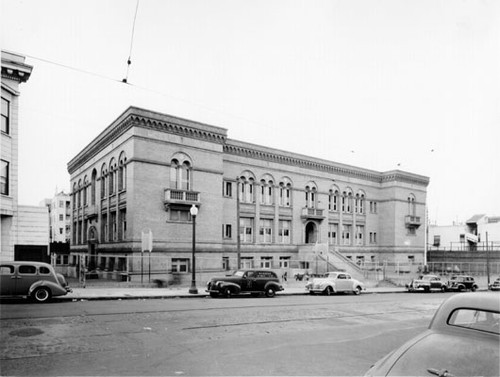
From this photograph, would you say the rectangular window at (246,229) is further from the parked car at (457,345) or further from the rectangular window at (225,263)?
the parked car at (457,345)

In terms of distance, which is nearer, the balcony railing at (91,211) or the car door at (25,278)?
the car door at (25,278)

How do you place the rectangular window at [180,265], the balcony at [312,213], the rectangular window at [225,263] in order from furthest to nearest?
the balcony at [312,213], the rectangular window at [225,263], the rectangular window at [180,265]

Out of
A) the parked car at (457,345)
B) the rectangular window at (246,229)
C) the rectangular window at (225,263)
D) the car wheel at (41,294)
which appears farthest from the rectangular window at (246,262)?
the parked car at (457,345)

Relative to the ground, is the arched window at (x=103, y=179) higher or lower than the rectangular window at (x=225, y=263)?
higher

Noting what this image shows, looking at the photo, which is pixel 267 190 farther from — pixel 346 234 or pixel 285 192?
pixel 346 234

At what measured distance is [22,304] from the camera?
53.0ft

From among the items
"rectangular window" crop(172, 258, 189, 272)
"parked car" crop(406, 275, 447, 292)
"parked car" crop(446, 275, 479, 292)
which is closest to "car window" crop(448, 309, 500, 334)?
"rectangular window" crop(172, 258, 189, 272)

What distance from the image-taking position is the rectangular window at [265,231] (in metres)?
39.3

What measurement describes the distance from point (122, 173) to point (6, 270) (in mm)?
15931

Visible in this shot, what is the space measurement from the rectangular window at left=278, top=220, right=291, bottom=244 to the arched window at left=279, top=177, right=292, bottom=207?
1.73 m

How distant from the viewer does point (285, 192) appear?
41562mm

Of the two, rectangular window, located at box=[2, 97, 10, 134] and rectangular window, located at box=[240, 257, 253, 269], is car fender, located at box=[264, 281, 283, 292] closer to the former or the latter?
rectangular window, located at box=[240, 257, 253, 269]

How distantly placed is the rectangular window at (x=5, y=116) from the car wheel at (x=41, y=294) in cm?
846

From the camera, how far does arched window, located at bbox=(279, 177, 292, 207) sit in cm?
4122
